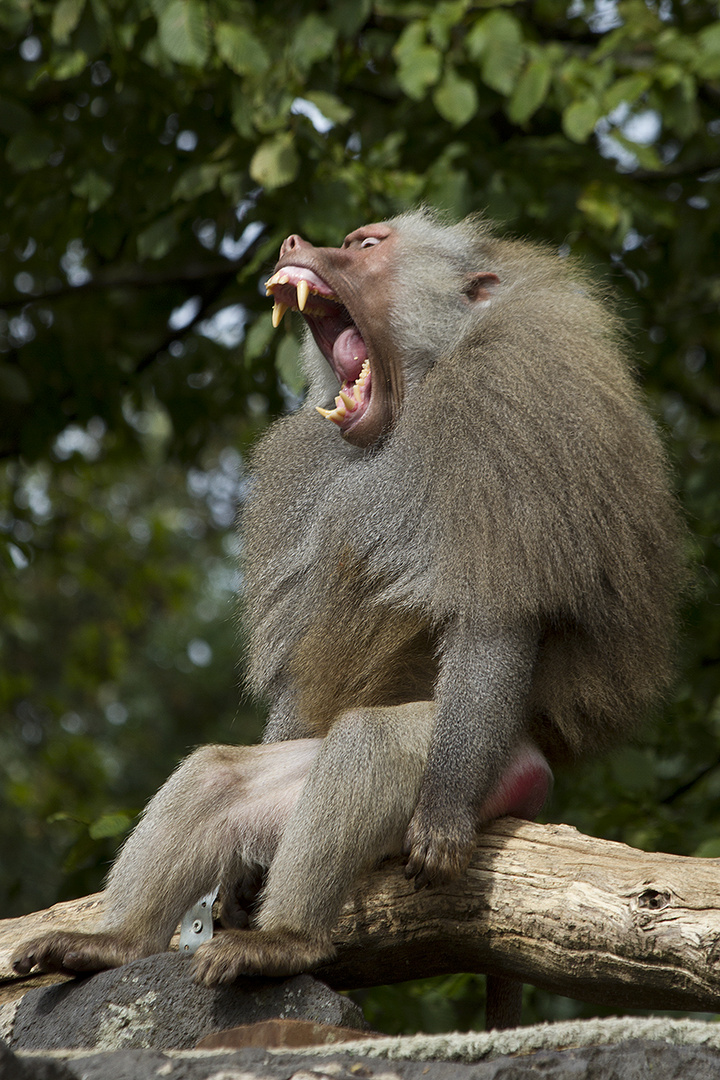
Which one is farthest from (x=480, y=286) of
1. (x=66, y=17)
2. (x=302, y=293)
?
(x=66, y=17)

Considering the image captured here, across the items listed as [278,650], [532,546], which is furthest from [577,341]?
[278,650]

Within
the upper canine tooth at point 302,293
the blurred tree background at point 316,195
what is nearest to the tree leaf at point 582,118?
the blurred tree background at point 316,195

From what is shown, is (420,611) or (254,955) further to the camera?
(420,611)

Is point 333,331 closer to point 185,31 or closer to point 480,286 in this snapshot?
point 480,286

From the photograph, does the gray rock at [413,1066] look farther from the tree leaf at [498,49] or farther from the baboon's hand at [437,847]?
the tree leaf at [498,49]

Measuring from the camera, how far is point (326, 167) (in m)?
3.99

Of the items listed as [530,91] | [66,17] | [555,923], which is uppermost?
[66,17]

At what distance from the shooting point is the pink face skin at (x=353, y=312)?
325 cm

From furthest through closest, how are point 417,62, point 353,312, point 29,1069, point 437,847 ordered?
1. point 417,62
2. point 353,312
3. point 437,847
4. point 29,1069

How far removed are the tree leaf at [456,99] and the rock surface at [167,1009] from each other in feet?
9.10

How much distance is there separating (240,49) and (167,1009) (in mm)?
2902

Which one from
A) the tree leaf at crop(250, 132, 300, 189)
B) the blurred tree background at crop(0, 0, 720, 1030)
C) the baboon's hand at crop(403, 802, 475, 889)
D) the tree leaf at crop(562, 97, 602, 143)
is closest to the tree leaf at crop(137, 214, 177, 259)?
the blurred tree background at crop(0, 0, 720, 1030)

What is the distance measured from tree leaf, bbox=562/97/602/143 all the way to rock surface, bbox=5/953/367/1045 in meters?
2.82

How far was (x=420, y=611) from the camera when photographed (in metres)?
2.87
